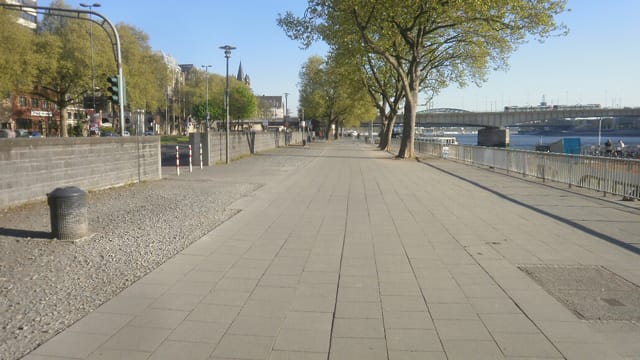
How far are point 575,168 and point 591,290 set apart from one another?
11.1m

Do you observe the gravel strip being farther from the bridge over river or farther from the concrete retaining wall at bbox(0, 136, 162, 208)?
the bridge over river

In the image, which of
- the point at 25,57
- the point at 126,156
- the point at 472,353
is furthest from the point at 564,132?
the point at 472,353

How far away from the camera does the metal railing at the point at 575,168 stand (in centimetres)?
1241

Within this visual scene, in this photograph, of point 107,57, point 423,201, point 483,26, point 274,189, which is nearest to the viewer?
point 423,201

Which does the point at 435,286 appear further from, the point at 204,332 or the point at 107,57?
the point at 107,57

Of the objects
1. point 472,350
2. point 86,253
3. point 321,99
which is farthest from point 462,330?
point 321,99

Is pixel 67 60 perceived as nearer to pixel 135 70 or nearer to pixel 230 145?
pixel 135 70

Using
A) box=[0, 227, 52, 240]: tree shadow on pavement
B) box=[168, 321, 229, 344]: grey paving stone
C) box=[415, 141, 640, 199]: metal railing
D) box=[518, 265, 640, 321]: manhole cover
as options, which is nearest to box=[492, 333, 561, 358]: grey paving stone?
box=[518, 265, 640, 321]: manhole cover

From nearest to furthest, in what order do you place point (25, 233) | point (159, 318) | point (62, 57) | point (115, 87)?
point (159, 318)
point (25, 233)
point (115, 87)
point (62, 57)

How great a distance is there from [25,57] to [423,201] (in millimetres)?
34077

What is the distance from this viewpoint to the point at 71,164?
12188 mm

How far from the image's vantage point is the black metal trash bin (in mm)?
7355

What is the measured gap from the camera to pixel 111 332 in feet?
13.8

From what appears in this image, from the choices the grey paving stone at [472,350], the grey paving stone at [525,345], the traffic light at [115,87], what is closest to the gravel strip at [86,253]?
the grey paving stone at [472,350]
